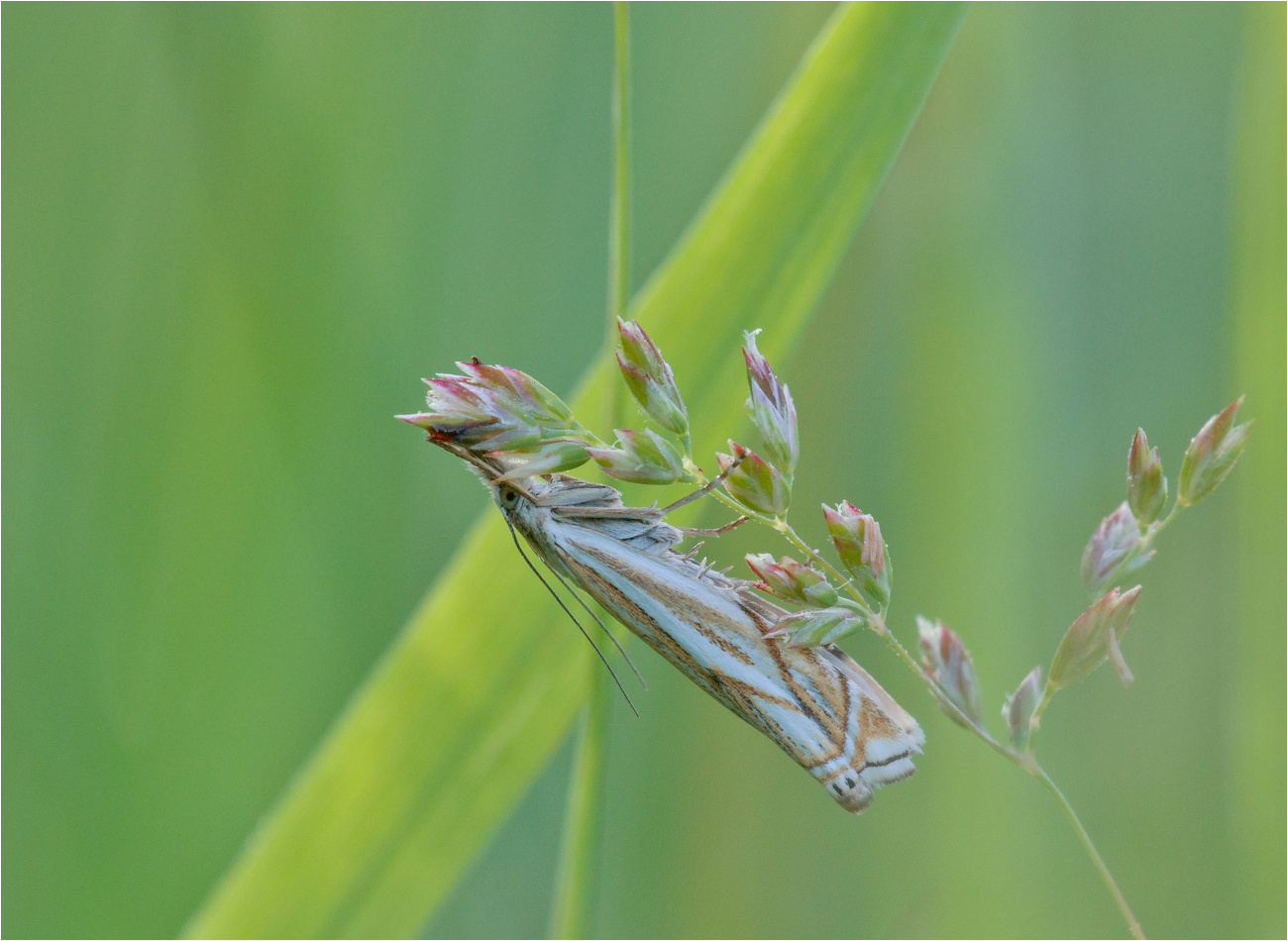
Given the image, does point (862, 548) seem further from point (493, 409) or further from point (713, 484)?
point (493, 409)

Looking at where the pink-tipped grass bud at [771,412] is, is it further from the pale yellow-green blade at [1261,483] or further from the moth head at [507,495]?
the pale yellow-green blade at [1261,483]

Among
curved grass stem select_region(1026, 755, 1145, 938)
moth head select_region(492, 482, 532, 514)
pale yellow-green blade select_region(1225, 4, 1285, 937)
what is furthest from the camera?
pale yellow-green blade select_region(1225, 4, 1285, 937)

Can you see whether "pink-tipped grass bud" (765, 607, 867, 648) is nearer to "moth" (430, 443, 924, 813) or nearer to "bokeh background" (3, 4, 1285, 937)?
"moth" (430, 443, 924, 813)

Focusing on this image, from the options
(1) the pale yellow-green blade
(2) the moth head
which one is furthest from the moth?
(1) the pale yellow-green blade

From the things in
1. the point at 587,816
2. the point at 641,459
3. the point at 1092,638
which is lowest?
the point at 587,816

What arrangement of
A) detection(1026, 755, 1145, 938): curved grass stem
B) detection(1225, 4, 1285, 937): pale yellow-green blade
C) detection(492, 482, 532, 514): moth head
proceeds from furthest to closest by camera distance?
detection(1225, 4, 1285, 937): pale yellow-green blade, detection(492, 482, 532, 514): moth head, detection(1026, 755, 1145, 938): curved grass stem

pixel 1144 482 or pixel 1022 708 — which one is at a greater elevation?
pixel 1144 482

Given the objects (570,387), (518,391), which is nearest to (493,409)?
(518,391)

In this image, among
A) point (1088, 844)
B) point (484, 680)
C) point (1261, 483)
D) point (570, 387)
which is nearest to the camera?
point (1088, 844)
